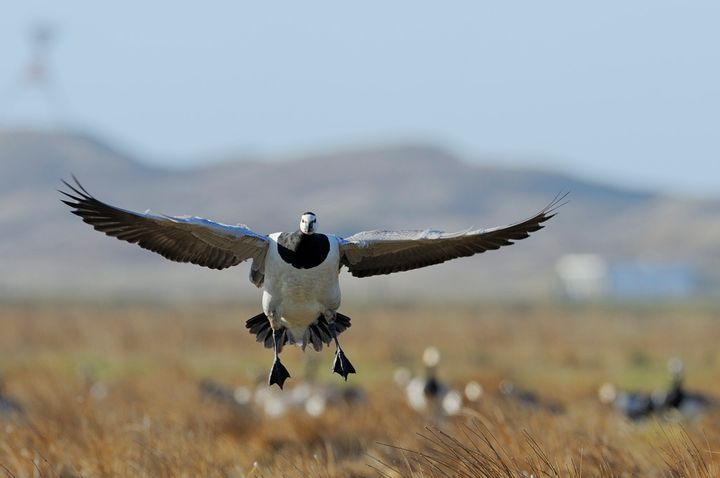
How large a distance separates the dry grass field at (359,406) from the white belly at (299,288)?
3.19 ft

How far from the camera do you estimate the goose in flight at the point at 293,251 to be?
8.21m

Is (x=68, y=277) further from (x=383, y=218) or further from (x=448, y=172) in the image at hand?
(x=448, y=172)

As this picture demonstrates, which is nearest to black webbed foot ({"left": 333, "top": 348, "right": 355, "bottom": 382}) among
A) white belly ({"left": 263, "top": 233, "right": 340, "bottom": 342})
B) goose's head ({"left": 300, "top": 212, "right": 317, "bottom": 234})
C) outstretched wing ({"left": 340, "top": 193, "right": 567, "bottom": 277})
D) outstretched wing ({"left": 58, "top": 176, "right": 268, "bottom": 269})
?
white belly ({"left": 263, "top": 233, "right": 340, "bottom": 342})

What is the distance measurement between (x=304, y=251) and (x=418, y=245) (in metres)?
1.05

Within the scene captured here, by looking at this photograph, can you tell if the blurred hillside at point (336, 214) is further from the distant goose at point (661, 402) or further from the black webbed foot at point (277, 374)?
the black webbed foot at point (277, 374)

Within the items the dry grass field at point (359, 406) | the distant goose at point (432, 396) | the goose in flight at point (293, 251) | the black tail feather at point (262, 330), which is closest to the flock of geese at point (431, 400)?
the distant goose at point (432, 396)

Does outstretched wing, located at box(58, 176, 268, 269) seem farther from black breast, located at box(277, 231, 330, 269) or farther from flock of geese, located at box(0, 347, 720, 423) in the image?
flock of geese, located at box(0, 347, 720, 423)

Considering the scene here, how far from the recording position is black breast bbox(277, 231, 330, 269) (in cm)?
815

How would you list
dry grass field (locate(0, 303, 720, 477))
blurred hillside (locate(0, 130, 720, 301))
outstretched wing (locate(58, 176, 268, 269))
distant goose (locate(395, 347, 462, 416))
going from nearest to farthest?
1. outstretched wing (locate(58, 176, 268, 269))
2. dry grass field (locate(0, 303, 720, 477))
3. distant goose (locate(395, 347, 462, 416))
4. blurred hillside (locate(0, 130, 720, 301))

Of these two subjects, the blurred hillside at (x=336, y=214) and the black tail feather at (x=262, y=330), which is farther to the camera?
the blurred hillside at (x=336, y=214)

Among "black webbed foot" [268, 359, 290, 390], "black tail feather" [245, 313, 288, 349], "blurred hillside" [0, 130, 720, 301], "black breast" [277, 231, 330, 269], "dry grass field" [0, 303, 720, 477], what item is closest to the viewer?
"black breast" [277, 231, 330, 269]

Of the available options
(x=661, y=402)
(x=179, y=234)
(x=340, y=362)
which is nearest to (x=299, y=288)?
(x=340, y=362)

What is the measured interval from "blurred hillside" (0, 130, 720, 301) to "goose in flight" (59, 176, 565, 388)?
113942 millimetres

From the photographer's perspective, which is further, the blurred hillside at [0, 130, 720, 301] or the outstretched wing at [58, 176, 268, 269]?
the blurred hillside at [0, 130, 720, 301]
